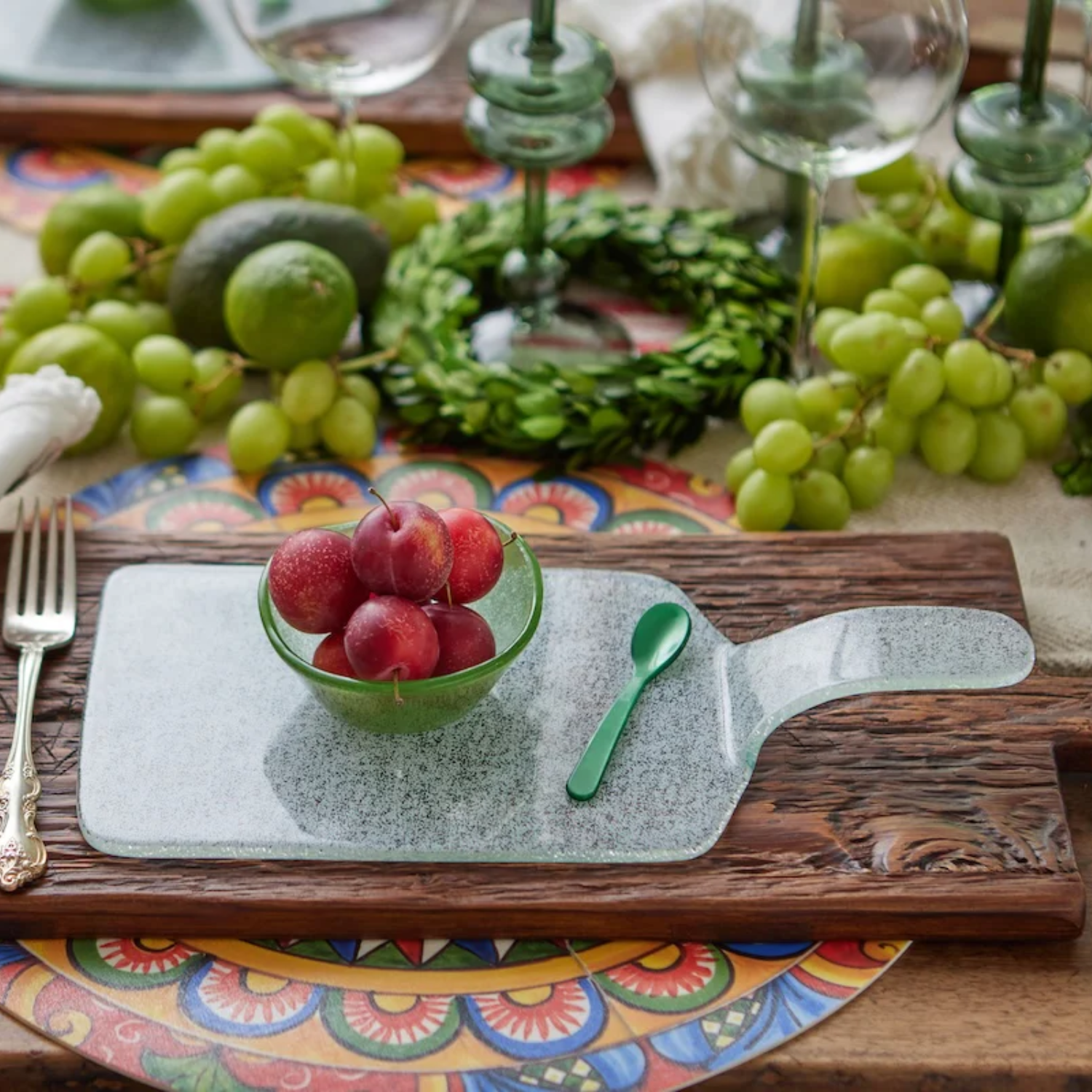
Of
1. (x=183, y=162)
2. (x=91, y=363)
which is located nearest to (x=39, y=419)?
(x=91, y=363)

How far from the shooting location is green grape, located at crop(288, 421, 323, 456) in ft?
3.23

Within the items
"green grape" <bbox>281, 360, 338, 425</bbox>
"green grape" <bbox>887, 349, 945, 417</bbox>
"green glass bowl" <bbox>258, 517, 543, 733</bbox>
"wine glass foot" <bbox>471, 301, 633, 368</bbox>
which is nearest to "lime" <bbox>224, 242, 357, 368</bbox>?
"green grape" <bbox>281, 360, 338, 425</bbox>

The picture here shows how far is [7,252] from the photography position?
117 centimetres

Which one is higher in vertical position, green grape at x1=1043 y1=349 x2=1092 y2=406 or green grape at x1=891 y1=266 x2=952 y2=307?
green grape at x1=891 y1=266 x2=952 y2=307

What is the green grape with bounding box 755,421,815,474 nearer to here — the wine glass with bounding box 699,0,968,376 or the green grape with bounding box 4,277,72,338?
the wine glass with bounding box 699,0,968,376

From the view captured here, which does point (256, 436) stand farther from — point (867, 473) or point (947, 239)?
point (947, 239)

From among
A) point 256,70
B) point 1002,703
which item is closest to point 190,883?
point 1002,703

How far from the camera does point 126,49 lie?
1357mm

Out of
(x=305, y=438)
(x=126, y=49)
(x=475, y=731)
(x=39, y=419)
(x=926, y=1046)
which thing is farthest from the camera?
(x=126, y=49)

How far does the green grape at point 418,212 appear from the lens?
116 cm

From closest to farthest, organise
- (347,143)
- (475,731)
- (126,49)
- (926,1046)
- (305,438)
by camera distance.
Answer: (926,1046), (475,731), (305,438), (347,143), (126,49)

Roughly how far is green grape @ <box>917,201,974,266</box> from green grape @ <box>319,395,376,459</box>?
17.3 inches

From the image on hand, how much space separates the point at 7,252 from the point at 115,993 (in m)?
0.71

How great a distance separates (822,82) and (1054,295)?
0.65 feet
